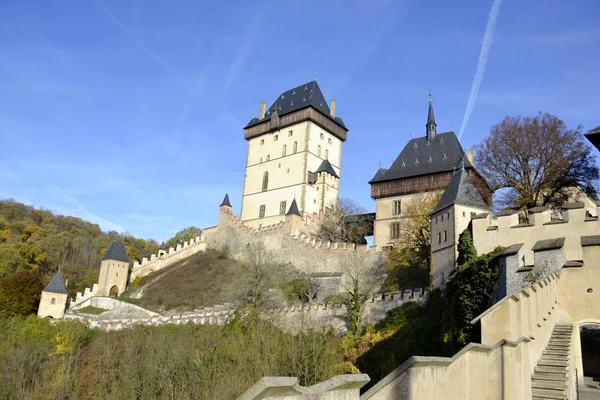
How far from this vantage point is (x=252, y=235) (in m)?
42.3

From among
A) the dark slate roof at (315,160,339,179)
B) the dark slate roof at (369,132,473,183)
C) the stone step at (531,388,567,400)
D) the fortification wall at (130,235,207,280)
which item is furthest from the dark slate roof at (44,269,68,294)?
the stone step at (531,388,567,400)

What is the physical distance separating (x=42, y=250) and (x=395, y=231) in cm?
3883

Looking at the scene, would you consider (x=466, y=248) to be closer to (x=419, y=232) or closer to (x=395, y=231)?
(x=419, y=232)

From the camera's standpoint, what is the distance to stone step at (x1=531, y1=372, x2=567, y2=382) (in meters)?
9.65

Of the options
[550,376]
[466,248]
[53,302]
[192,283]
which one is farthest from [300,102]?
[550,376]

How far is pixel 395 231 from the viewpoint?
36781 mm

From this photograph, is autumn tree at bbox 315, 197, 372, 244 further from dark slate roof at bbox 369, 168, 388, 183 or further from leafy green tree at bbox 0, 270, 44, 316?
leafy green tree at bbox 0, 270, 44, 316

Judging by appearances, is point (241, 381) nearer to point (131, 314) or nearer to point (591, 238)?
point (591, 238)

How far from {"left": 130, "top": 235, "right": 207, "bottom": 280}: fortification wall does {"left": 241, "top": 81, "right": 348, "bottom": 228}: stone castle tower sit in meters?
5.03

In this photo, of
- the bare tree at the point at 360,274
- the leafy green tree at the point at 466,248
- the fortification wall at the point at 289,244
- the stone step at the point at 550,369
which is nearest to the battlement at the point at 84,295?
the fortification wall at the point at 289,244

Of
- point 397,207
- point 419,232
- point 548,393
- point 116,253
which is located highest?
point 397,207

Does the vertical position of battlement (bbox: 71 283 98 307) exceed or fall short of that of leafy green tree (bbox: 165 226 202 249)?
it falls short

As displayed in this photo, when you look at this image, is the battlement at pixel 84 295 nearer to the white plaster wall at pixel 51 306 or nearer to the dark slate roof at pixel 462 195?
the white plaster wall at pixel 51 306

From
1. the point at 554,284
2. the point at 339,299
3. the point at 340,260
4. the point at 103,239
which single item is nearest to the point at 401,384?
the point at 554,284
